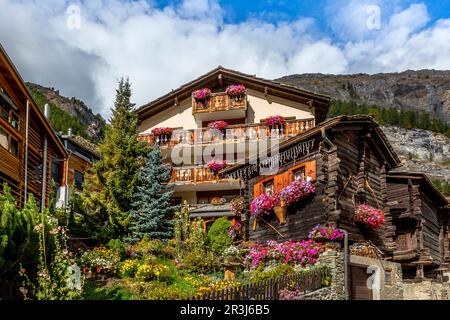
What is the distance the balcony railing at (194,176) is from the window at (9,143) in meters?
11.5

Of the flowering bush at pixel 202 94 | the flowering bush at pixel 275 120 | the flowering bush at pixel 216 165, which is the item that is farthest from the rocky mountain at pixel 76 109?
the flowering bush at pixel 275 120

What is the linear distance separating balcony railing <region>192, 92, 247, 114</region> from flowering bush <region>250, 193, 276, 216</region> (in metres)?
11.2

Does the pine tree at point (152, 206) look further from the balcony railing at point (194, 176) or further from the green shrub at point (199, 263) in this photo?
the balcony railing at point (194, 176)

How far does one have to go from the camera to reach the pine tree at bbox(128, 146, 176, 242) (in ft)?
76.8

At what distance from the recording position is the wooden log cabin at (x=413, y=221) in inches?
948

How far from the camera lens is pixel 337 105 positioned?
95.6 m

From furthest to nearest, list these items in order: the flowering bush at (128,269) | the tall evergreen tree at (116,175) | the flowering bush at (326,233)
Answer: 1. the tall evergreen tree at (116,175)
2. the flowering bush at (326,233)
3. the flowering bush at (128,269)

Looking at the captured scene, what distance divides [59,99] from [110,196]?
133 ft

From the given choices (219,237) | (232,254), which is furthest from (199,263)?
(219,237)

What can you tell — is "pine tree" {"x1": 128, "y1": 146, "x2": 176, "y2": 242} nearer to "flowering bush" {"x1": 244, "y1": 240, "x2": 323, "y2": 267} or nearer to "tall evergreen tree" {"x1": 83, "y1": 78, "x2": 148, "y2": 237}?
"tall evergreen tree" {"x1": 83, "y1": 78, "x2": 148, "y2": 237}

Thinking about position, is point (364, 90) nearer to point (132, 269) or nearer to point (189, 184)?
point (189, 184)

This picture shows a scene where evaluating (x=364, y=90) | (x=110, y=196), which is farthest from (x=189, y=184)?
(x=364, y=90)

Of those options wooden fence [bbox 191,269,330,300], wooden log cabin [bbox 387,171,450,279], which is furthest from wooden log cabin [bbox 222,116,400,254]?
wooden fence [bbox 191,269,330,300]
